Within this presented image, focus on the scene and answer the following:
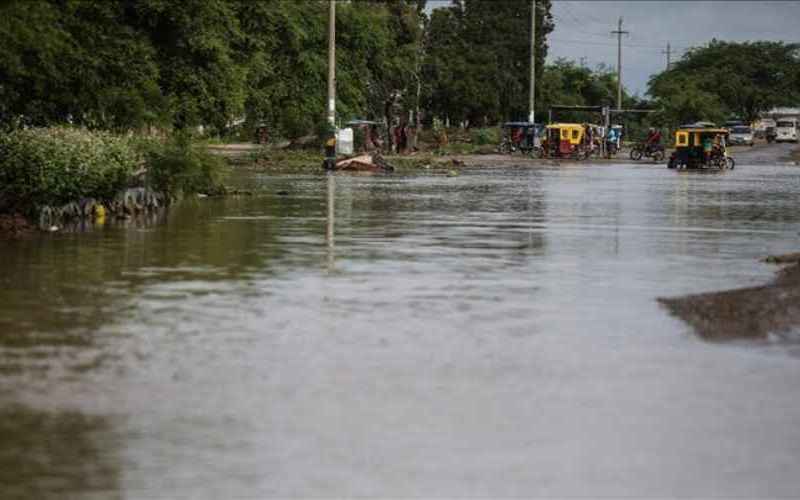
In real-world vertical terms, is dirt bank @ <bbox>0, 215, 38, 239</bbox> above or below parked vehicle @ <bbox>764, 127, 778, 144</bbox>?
below

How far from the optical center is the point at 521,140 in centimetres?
8525

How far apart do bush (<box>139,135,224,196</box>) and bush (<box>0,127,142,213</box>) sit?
12.6 feet

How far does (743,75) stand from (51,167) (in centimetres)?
14246

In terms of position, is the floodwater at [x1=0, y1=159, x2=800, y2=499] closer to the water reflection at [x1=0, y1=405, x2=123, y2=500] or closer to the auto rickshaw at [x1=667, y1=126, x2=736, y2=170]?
the water reflection at [x1=0, y1=405, x2=123, y2=500]

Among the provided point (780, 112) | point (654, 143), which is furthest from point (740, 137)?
point (780, 112)

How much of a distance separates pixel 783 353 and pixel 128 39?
2510 cm

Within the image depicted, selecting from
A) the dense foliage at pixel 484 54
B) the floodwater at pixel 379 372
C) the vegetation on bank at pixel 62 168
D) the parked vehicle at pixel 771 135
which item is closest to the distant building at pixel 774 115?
the parked vehicle at pixel 771 135

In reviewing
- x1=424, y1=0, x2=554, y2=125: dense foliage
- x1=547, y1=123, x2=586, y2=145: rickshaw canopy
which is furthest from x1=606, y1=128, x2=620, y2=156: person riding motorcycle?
x1=424, y1=0, x2=554, y2=125: dense foliage

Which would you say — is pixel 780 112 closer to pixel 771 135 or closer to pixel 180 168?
pixel 771 135

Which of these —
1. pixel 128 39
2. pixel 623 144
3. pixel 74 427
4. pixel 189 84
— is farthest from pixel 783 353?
pixel 623 144

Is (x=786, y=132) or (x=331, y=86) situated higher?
(x=331, y=86)

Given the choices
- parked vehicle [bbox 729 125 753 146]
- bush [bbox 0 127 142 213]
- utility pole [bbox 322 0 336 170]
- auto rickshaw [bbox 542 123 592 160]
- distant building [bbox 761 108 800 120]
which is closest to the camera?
bush [bbox 0 127 142 213]

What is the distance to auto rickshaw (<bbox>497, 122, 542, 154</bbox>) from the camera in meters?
83.8

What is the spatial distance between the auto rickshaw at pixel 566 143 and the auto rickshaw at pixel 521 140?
442 cm
